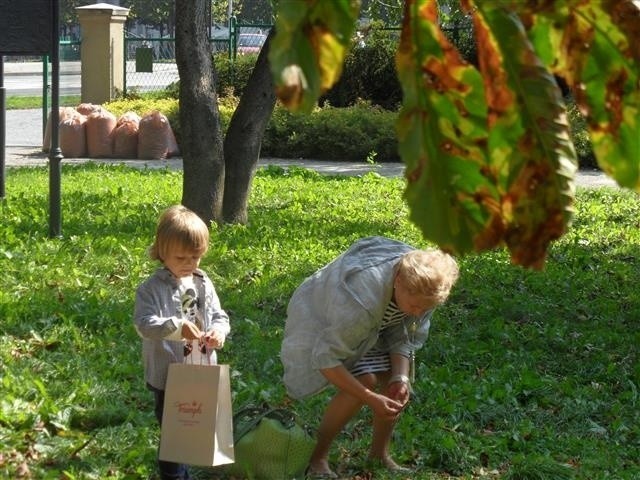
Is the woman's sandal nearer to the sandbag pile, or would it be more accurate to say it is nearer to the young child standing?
the young child standing

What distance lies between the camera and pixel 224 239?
9.37 metres

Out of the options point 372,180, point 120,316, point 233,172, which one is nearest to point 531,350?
point 120,316

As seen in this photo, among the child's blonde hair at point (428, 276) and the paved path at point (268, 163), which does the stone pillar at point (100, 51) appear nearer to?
the paved path at point (268, 163)

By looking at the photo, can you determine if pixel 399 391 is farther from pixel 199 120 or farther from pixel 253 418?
pixel 199 120

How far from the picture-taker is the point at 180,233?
4410 mm

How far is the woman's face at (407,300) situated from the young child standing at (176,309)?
2.08 feet

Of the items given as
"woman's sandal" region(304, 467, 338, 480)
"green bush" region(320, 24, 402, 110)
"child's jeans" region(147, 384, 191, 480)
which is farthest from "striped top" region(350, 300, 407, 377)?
"green bush" region(320, 24, 402, 110)

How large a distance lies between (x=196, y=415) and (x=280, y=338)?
2553mm

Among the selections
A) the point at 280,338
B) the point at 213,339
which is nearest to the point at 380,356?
the point at 213,339

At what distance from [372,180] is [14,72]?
31.1m

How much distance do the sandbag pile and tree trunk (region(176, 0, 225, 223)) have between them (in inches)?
301

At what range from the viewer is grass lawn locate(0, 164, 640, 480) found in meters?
5.23

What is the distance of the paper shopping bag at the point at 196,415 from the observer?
4.38m

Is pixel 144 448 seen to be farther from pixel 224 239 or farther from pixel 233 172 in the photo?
pixel 233 172
